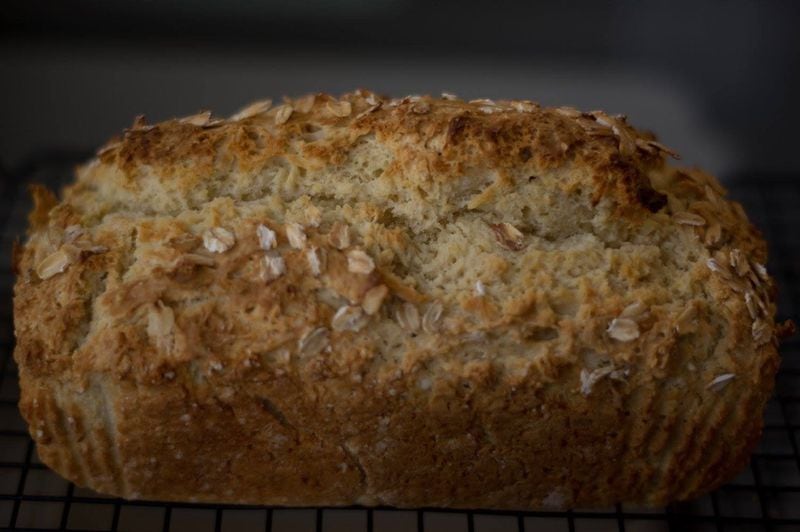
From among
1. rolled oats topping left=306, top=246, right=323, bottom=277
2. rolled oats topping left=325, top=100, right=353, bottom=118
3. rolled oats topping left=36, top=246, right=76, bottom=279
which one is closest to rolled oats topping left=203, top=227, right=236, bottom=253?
rolled oats topping left=306, top=246, right=323, bottom=277

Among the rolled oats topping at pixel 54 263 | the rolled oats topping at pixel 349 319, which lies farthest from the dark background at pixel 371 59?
the rolled oats topping at pixel 349 319

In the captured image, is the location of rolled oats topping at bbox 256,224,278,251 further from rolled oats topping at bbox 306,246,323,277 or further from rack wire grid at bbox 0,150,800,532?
rack wire grid at bbox 0,150,800,532

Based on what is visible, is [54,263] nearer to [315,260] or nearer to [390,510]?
[315,260]

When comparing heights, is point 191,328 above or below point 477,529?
above

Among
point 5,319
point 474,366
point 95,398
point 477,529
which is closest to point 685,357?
point 474,366

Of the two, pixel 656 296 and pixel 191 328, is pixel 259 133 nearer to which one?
pixel 191 328

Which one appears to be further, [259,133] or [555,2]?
[555,2]
